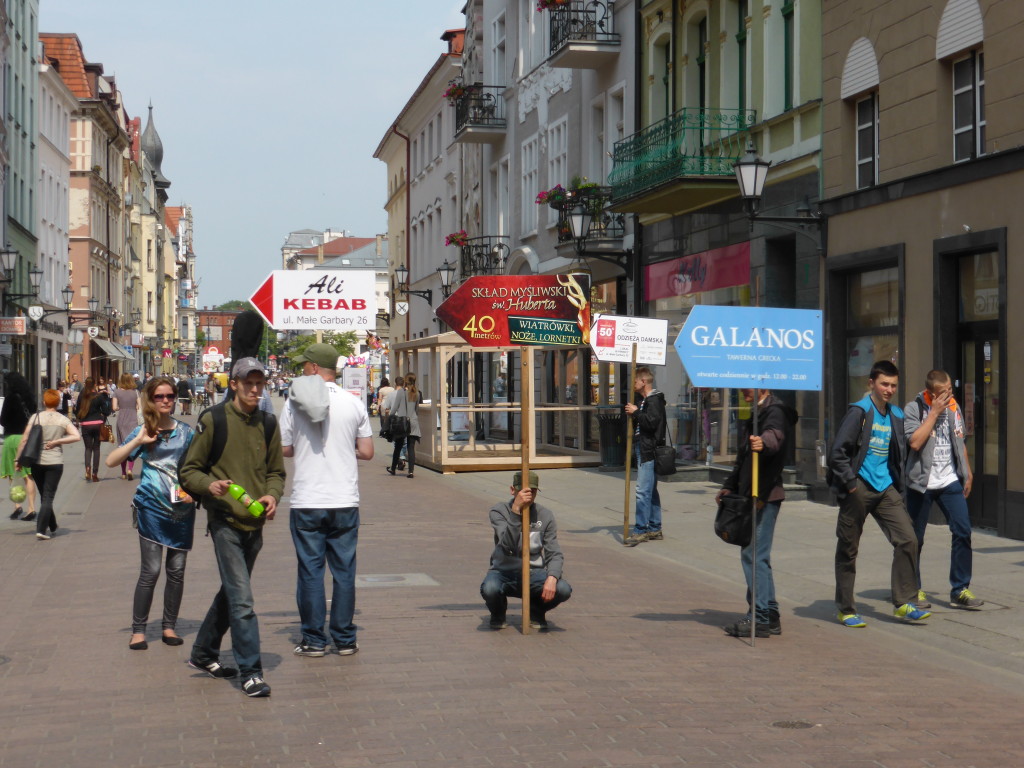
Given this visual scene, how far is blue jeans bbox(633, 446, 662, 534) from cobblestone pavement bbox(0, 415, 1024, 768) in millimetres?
1086

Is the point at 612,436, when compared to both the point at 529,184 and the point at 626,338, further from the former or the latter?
the point at 529,184

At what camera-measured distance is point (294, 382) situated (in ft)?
Answer: 26.7

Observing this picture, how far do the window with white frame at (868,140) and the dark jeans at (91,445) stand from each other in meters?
12.9

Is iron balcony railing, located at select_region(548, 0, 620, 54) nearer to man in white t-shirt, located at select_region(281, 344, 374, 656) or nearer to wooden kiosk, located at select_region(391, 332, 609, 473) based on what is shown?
wooden kiosk, located at select_region(391, 332, 609, 473)

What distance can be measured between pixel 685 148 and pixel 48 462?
10834mm

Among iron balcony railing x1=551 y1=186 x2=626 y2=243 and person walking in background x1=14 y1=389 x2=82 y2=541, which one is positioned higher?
iron balcony railing x1=551 y1=186 x2=626 y2=243

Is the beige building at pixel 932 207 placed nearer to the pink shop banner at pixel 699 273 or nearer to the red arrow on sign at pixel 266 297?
the pink shop banner at pixel 699 273

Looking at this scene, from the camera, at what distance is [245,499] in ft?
23.9

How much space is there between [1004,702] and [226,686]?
4.07 metres

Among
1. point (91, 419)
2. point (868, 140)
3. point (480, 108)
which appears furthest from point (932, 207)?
point (480, 108)

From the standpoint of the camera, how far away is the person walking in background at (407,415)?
78.8 ft

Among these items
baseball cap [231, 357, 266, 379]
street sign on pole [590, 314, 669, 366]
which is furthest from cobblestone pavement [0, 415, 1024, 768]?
street sign on pole [590, 314, 669, 366]

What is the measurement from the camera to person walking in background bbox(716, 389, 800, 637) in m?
9.12

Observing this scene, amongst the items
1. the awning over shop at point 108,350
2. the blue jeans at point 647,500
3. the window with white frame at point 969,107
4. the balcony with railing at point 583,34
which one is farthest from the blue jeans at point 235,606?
the awning over shop at point 108,350
